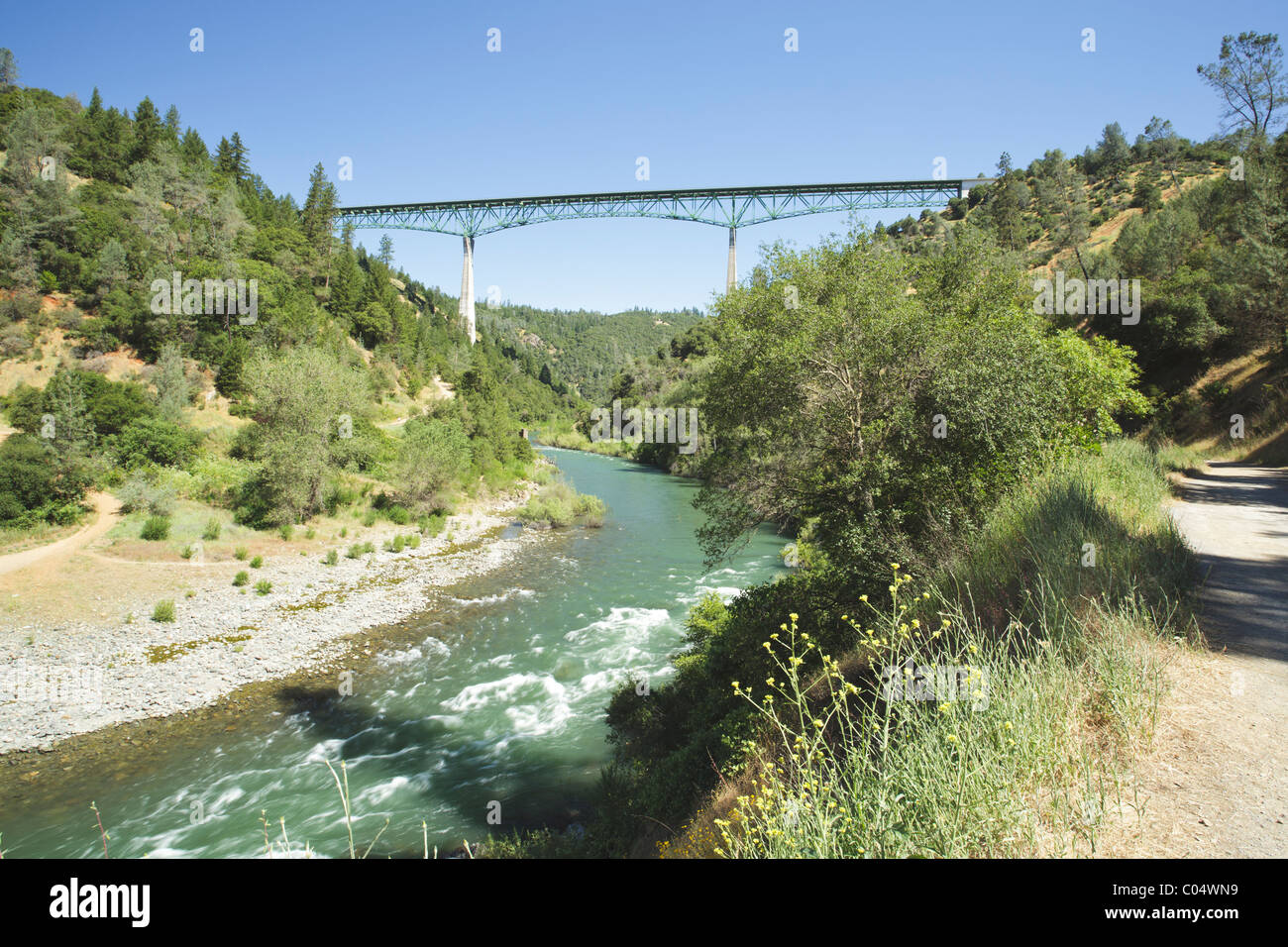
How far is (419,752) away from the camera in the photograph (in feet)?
36.8

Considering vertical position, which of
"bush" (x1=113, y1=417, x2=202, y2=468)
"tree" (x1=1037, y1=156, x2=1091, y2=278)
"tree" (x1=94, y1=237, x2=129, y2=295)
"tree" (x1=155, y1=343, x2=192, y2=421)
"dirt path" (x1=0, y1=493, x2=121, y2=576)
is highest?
"tree" (x1=1037, y1=156, x2=1091, y2=278)

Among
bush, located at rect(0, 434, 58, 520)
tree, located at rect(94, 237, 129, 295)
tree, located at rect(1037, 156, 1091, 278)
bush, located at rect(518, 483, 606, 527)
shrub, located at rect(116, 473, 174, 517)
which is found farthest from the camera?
tree, located at rect(94, 237, 129, 295)

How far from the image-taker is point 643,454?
58.0 metres

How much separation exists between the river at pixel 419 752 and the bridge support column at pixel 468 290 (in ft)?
187

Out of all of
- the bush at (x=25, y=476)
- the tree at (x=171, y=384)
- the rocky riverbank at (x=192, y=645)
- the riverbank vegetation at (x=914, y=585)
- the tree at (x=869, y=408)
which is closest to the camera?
the riverbank vegetation at (x=914, y=585)

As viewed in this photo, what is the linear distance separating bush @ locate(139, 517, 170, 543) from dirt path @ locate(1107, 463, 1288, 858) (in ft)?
83.1

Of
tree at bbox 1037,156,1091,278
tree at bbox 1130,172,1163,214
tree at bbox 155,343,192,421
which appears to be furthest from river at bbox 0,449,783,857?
tree at bbox 1130,172,1163,214

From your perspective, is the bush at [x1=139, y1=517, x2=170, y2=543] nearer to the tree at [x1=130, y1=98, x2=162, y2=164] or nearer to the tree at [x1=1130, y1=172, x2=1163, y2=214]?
the tree at [x1=130, y1=98, x2=162, y2=164]

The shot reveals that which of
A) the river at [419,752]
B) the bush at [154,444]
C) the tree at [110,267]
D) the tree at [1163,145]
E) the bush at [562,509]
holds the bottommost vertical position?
the river at [419,752]

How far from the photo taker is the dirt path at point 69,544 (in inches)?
667

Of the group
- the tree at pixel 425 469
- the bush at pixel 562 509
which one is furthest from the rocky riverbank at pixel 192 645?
the bush at pixel 562 509

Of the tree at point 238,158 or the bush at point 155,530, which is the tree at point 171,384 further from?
the tree at point 238,158

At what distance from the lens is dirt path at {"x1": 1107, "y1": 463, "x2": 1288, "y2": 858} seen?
9.12 ft
